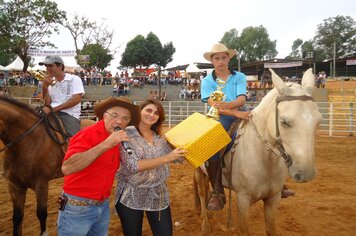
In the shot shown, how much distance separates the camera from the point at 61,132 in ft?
14.2

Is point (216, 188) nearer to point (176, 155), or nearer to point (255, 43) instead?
point (176, 155)

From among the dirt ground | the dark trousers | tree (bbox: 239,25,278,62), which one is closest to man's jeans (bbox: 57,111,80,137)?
the dirt ground

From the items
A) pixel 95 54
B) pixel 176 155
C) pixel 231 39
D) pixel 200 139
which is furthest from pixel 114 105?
pixel 231 39

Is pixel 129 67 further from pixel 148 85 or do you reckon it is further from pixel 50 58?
pixel 50 58

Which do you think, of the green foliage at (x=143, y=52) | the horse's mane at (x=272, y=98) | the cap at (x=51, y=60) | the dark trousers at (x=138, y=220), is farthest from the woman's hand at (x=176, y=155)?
the green foliage at (x=143, y=52)

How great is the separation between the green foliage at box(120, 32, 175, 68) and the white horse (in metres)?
52.6

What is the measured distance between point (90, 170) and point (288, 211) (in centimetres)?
395

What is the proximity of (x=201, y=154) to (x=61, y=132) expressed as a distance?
2676 mm

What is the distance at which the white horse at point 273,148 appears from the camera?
7.60 ft

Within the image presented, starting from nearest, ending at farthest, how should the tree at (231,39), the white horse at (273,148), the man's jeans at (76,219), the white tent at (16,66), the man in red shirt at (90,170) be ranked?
the man in red shirt at (90,170) → the man's jeans at (76,219) → the white horse at (273,148) → the white tent at (16,66) → the tree at (231,39)

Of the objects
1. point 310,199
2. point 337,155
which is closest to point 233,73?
point 310,199

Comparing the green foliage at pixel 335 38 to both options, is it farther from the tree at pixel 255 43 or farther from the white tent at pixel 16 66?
the white tent at pixel 16 66

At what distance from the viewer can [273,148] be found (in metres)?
2.75

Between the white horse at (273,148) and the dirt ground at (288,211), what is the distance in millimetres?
1232
